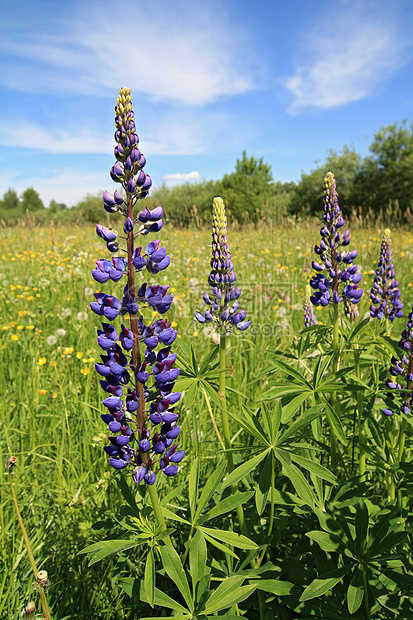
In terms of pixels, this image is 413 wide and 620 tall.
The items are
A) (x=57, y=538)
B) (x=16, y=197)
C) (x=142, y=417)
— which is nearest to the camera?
(x=142, y=417)

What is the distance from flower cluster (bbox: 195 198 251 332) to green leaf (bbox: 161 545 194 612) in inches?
38.8

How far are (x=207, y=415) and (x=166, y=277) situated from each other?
3073 millimetres

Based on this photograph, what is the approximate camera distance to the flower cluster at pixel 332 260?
7.05ft

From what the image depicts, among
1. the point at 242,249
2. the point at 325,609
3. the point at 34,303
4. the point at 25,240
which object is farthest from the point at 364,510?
the point at 25,240

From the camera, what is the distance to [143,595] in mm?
1388

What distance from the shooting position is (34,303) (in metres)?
5.32

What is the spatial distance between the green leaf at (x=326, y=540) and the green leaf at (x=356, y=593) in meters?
0.12

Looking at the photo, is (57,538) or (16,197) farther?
(16,197)

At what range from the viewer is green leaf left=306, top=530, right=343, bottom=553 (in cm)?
150

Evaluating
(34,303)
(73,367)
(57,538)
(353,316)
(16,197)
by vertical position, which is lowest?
(57,538)

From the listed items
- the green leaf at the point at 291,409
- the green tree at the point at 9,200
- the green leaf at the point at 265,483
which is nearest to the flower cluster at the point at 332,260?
the green leaf at the point at 291,409

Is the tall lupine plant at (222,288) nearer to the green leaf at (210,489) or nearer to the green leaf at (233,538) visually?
the green leaf at (210,489)

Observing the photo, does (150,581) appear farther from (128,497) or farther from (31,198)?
(31,198)

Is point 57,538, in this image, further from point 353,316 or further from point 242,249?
point 242,249
